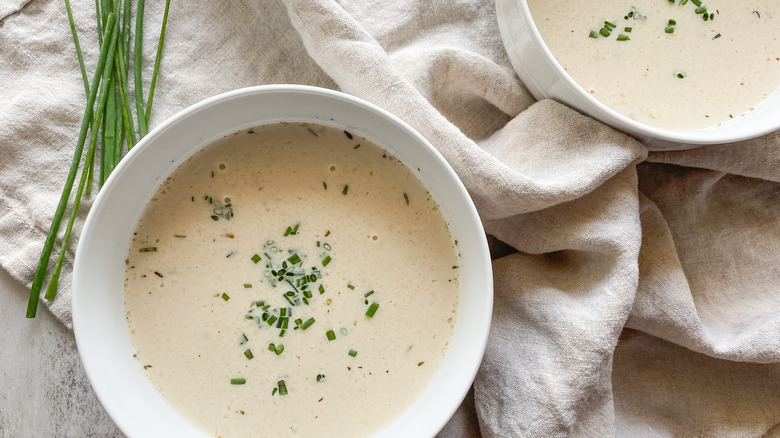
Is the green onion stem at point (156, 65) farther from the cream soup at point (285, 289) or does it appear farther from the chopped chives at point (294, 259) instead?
the chopped chives at point (294, 259)

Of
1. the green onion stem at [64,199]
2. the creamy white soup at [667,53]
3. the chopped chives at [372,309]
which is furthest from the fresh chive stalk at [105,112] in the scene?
the creamy white soup at [667,53]

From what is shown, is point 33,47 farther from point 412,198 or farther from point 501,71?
point 501,71

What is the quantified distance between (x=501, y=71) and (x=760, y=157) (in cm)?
63

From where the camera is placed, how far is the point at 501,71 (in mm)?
1552

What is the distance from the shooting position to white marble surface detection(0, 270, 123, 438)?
4.95ft

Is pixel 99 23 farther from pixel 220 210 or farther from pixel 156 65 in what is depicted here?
pixel 220 210

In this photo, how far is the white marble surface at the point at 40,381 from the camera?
1.51m

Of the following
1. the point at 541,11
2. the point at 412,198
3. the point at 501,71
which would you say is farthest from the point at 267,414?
the point at 541,11

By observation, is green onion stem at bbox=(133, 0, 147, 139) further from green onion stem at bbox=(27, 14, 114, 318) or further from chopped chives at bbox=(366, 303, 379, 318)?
chopped chives at bbox=(366, 303, 379, 318)

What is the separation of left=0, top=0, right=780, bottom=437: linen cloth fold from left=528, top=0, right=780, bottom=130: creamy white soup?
0.34ft

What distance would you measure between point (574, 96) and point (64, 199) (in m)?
1.07

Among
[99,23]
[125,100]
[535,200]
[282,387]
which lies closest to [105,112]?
[125,100]

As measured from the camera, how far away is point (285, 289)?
4.54 feet

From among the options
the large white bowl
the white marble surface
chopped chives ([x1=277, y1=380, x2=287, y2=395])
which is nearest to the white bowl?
the large white bowl
